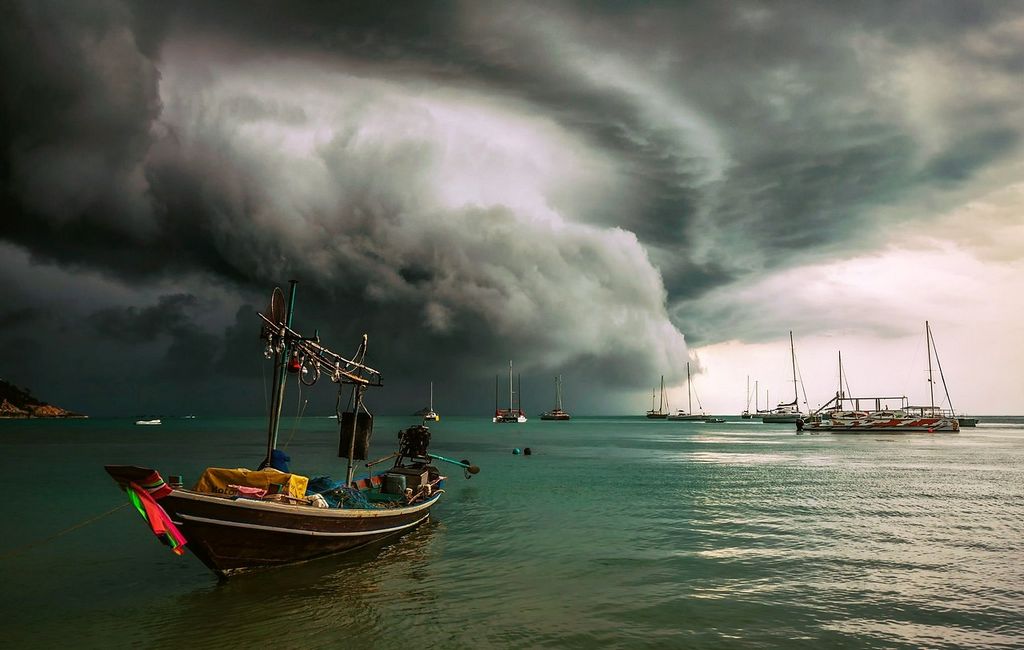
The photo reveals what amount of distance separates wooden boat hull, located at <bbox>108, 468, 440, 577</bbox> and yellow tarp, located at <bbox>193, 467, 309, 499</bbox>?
2.79ft

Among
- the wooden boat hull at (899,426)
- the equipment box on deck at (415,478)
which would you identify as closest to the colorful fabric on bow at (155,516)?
the equipment box on deck at (415,478)

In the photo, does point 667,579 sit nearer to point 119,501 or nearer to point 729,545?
point 729,545

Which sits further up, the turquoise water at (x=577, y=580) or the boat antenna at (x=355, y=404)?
the boat antenna at (x=355, y=404)

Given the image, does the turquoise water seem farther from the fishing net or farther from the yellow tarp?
the yellow tarp

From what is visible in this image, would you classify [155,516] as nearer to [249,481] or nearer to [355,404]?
[249,481]

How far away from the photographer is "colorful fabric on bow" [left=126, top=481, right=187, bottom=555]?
1396cm

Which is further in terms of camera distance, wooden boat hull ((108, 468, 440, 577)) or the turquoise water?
wooden boat hull ((108, 468, 440, 577))

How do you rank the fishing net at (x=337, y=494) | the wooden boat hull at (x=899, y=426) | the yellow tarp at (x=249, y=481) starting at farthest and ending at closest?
1. the wooden boat hull at (x=899, y=426)
2. the fishing net at (x=337, y=494)
3. the yellow tarp at (x=249, y=481)

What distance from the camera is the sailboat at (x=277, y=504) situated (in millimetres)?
14695

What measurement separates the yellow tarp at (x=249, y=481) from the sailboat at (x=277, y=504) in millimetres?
27

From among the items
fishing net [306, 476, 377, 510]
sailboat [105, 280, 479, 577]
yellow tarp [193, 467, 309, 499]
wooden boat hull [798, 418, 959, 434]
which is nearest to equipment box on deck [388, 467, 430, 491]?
sailboat [105, 280, 479, 577]

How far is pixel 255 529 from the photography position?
16.3 m

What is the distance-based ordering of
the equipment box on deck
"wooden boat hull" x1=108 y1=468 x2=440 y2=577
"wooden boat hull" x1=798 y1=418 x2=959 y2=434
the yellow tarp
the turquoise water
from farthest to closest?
1. "wooden boat hull" x1=798 y1=418 x2=959 y2=434
2. the equipment box on deck
3. the yellow tarp
4. "wooden boat hull" x1=108 y1=468 x2=440 y2=577
5. the turquoise water

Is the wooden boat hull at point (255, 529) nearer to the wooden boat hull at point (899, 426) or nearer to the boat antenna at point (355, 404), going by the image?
the boat antenna at point (355, 404)
